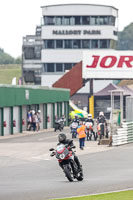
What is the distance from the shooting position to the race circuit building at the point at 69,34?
10431 cm

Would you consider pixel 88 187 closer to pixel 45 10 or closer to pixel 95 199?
pixel 95 199

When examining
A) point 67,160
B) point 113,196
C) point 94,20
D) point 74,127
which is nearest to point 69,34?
point 94,20

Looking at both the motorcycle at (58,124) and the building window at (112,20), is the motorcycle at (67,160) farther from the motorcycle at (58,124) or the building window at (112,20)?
the building window at (112,20)

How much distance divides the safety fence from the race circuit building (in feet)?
218

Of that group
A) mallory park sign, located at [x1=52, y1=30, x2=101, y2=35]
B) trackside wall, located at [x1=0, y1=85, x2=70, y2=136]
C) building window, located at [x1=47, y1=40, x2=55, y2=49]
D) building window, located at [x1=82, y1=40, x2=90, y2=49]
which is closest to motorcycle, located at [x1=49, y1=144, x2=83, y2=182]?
trackside wall, located at [x1=0, y1=85, x2=70, y2=136]

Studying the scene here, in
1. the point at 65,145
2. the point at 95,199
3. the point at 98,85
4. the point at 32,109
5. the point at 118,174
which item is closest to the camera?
the point at 95,199

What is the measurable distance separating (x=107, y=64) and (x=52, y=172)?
45.0m

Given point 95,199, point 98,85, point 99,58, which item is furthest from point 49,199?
point 98,85

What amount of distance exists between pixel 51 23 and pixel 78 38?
194 inches

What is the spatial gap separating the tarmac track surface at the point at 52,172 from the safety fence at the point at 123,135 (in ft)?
1.90

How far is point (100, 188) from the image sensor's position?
17.5 metres

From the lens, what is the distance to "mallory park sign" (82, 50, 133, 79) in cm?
6688

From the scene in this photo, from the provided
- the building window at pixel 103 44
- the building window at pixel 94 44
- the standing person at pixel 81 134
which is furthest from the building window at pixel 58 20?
the standing person at pixel 81 134

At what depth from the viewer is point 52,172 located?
23.4 metres
